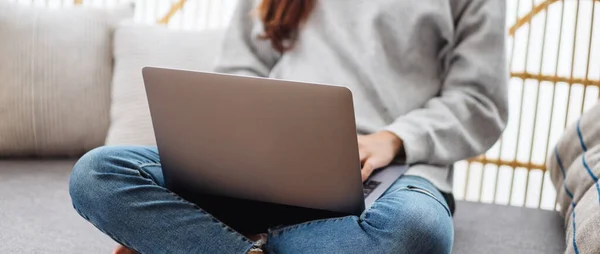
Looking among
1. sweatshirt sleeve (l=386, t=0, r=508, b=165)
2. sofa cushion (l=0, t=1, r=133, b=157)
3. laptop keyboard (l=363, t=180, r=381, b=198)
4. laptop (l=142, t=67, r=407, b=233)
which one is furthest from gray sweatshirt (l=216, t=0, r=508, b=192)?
sofa cushion (l=0, t=1, r=133, b=157)

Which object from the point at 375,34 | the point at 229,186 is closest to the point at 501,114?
the point at 375,34

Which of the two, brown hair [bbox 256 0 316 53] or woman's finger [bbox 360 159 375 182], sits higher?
brown hair [bbox 256 0 316 53]

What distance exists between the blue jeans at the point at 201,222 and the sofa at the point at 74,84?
508 mm

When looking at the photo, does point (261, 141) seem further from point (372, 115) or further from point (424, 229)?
point (372, 115)

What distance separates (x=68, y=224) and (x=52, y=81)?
448mm

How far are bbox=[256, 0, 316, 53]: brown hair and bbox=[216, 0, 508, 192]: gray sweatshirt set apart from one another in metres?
0.02

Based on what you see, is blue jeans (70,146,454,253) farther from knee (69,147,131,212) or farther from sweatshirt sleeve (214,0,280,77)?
sweatshirt sleeve (214,0,280,77)

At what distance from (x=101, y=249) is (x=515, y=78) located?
992 mm

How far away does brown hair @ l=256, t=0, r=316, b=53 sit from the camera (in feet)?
4.42

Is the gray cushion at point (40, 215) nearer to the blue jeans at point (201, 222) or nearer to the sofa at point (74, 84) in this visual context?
the sofa at point (74, 84)

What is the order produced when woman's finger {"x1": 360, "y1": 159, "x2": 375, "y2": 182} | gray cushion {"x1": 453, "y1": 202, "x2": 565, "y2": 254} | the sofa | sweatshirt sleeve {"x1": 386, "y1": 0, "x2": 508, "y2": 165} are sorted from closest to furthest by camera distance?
woman's finger {"x1": 360, "y1": 159, "x2": 375, "y2": 182}
sweatshirt sleeve {"x1": 386, "y1": 0, "x2": 508, "y2": 165}
gray cushion {"x1": 453, "y1": 202, "x2": 565, "y2": 254}
the sofa

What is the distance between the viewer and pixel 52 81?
5.55 ft

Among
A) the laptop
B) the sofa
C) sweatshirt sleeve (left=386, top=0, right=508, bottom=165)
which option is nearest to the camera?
the laptop

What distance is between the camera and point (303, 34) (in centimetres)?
136
